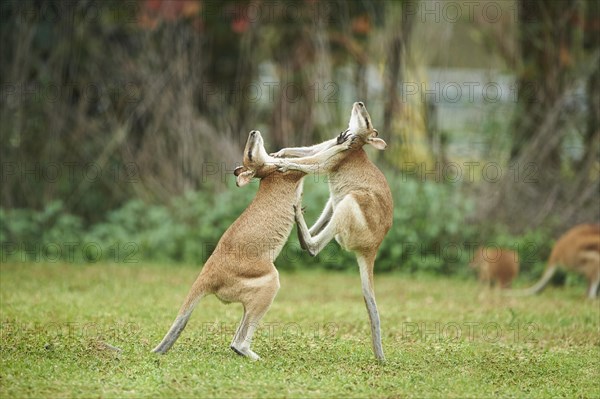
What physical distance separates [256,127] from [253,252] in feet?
22.4

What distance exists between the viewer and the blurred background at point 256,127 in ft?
37.0

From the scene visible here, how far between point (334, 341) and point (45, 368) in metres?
2.26

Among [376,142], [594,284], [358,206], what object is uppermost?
[376,142]

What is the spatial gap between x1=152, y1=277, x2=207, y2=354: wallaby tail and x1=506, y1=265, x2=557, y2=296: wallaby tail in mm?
4798

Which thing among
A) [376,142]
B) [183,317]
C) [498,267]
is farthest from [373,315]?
[498,267]

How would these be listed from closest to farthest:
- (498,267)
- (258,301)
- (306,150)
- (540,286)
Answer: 1. (258,301)
2. (306,150)
3. (540,286)
4. (498,267)

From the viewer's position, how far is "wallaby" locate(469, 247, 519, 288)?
10258 mm

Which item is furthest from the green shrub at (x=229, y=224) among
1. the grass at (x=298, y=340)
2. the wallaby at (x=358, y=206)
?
the wallaby at (x=358, y=206)

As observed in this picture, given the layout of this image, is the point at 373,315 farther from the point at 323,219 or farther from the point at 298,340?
the point at 298,340

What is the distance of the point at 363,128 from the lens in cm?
652

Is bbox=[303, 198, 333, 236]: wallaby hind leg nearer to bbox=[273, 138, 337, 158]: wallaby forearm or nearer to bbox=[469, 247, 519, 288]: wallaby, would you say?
bbox=[273, 138, 337, 158]: wallaby forearm

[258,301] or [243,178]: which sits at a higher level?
[243,178]

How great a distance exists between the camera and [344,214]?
6.45m

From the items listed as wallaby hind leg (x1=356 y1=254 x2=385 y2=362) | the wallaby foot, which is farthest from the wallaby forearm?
the wallaby foot
